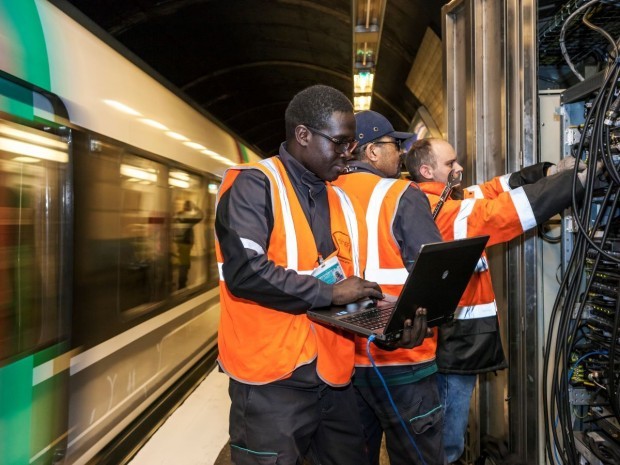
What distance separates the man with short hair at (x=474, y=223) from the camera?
7.45 ft

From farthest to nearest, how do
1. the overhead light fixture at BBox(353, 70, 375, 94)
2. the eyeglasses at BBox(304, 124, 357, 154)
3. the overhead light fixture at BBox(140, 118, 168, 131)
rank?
the overhead light fixture at BBox(353, 70, 375, 94) → the overhead light fixture at BBox(140, 118, 168, 131) → the eyeglasses at BBox(304, 124, 357, 154)

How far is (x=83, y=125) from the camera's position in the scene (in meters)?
3.01

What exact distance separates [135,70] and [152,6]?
612 cm

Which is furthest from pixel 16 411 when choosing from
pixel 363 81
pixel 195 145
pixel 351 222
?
pixel 363 81

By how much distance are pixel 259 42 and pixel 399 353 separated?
10.7 meters

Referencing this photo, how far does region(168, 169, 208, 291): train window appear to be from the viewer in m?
4.73

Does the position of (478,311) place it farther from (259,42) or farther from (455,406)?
(259,42)

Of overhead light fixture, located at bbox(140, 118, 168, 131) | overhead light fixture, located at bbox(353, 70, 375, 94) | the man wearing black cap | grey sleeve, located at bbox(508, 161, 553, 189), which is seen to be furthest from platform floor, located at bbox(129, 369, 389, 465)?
overhead light fixture, located at bbox(353, 70, 375, 94)

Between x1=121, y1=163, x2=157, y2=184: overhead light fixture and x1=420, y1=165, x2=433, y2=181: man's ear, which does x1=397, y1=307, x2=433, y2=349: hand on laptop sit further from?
x1=121, y1=163, x2=157, y2=184: overhead light fixture

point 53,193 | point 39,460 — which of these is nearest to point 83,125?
point 53,193

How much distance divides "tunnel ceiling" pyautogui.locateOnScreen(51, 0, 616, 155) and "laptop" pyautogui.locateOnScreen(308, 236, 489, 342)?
18.2 ft

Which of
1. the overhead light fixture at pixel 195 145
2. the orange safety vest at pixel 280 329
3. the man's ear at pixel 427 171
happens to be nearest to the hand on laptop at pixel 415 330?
the orange safety vest at pixel 280 329

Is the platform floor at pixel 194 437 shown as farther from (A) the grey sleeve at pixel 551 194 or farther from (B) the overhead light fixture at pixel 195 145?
(B) the overhead light fixture at pixel 195 145

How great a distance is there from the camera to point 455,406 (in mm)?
2791
